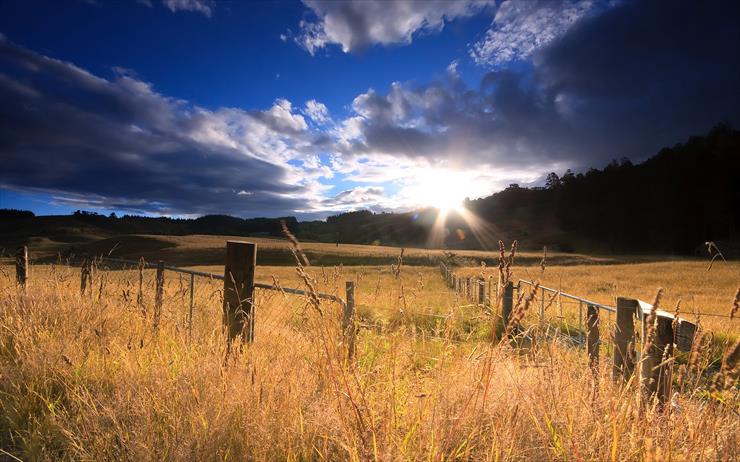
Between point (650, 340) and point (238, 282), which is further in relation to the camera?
point (238, 282)

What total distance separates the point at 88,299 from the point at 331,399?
4.58 meters

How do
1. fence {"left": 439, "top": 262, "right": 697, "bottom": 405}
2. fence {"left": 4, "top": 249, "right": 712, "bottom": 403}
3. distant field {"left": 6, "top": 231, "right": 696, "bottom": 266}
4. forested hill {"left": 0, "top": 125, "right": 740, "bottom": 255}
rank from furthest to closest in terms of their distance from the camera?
forested hill {"left": 0, "top": 125, "right": 740, "bottom": 255} < distant field {"left": 6, "top": 231, "right": 696, "bottom": 266} < fence {"left": 4, "top": 249, "right": 712, "bottom": 403} < fence {"left": 439, "top": 262, "right": 697, "bottom": 405}

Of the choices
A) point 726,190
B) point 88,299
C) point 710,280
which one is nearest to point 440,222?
point 726,190

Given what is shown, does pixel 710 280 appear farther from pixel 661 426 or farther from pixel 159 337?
pixel 159 337

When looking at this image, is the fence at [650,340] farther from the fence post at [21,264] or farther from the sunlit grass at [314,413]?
the fence post at [21,264]

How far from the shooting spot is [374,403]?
285 cm

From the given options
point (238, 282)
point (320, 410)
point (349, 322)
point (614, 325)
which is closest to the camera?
point (320, 410)

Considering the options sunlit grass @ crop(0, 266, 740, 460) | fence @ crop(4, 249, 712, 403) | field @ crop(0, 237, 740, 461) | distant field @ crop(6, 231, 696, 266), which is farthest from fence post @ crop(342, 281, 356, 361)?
distant field @ crop(6, 231, 696, 266)

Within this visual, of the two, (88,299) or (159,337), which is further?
(88,299)

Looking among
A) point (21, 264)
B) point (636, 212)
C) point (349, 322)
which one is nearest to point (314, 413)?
point (349, 322)

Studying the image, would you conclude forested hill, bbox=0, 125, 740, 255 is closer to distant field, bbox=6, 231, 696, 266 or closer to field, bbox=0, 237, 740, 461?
distant field, bbox=6, 231, 696, 266

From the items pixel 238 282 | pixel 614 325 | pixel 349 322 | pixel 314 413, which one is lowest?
pixel 314 413

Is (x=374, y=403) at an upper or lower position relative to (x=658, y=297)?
lower

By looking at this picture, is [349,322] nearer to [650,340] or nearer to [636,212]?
[650,340]
